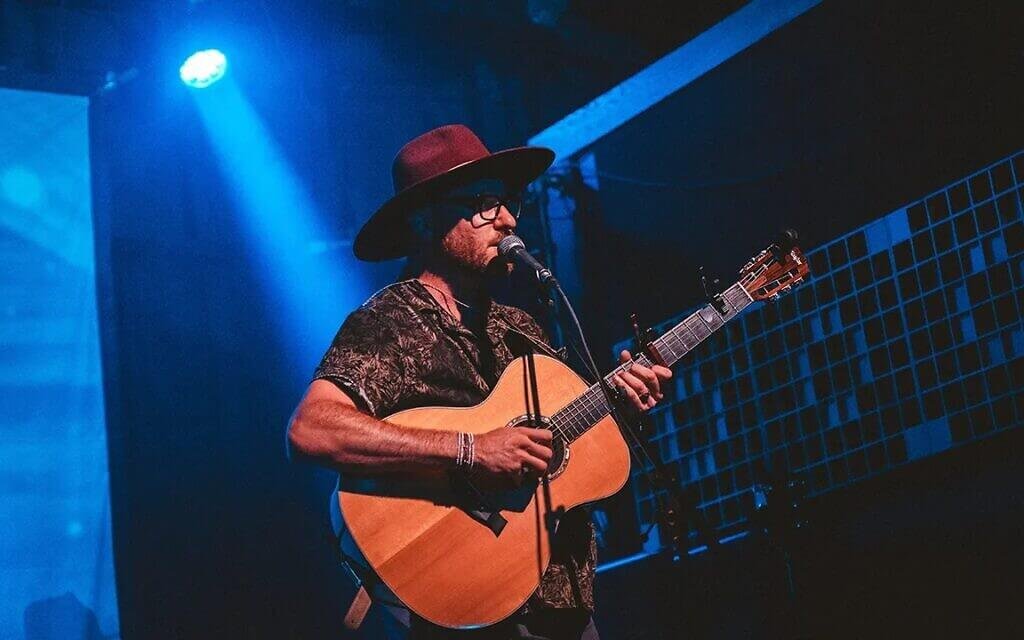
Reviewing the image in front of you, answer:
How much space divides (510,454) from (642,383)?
510mm

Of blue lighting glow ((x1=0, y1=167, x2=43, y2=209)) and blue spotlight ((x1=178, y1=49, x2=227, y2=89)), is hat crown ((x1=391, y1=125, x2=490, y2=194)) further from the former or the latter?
blue spotlight ((x1=178, y1=49, x2=227, y2=89))

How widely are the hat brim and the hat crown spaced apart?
0.10ft

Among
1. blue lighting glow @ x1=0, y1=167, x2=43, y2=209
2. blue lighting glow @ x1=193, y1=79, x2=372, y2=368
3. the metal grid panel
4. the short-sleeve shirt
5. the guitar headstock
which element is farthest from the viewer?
blue lighting glow @ x1=193, y1=79, x2=372, y2=368

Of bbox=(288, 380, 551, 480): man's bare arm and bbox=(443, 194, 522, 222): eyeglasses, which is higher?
bbox=(443, 194, 522, 222): eyeglasses

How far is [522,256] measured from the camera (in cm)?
331

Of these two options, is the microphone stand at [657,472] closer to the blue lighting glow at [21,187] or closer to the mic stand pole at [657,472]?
the mic stand pole at [657,472]

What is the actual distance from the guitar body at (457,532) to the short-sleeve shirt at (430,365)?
8 cm

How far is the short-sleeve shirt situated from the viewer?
3203 mm

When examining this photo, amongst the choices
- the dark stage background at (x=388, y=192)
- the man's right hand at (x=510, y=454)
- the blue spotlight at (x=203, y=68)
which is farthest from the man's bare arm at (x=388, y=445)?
the blue spotlight at (x=203, y=68)

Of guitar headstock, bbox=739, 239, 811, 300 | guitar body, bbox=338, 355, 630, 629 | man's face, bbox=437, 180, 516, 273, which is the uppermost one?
man's face, bbox=437, 180, 516, 273

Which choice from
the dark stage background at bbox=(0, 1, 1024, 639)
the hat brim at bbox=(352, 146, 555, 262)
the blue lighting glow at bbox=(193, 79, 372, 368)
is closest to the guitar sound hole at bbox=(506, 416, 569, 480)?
the dark stage background at bbox=(0, 1, 1024, 639)

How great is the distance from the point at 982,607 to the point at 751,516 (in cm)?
86

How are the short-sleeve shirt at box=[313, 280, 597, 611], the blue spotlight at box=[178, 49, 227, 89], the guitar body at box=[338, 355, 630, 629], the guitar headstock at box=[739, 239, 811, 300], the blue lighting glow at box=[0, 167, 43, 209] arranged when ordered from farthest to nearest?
the blue spotlight at box=[178, 49, 227, 89] < the blue lighting glow at box=[0, 167, 43, 209] < the guitar headstock at box=[739, 239, 811, 300] < the short-sleeve shirt at box=[313, 280, 597, 611] < the guitar body at box=[338, 355, 630, 629]

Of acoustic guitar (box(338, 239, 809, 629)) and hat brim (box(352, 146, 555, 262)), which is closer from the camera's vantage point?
acoustic guitar (box(338, 239, 809, 629))
